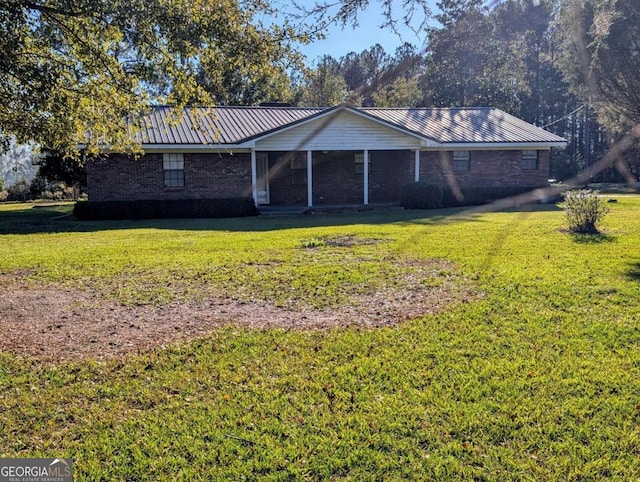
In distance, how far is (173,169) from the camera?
63.1 feet

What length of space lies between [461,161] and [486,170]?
3.78ft

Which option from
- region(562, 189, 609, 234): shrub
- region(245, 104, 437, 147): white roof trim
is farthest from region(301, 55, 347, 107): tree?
region(562, 189, 609, 234): shrub

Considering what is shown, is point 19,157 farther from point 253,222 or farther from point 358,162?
point 358,162

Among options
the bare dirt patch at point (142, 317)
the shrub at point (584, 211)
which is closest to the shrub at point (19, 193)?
the bare dirt patch at point (142, 317)

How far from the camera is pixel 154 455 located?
2936mm

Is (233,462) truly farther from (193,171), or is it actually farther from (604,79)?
(604,79)

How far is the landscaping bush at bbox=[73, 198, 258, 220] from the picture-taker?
58.8 ft

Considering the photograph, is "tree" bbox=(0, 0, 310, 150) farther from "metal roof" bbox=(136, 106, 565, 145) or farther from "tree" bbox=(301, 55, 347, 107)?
"tree" bbox=(301, 55, 347, 107)

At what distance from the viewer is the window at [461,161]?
22.4m

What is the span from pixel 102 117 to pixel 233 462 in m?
5.61

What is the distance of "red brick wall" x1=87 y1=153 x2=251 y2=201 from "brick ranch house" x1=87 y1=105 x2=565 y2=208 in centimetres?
4

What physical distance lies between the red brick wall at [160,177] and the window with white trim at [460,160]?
8.91 metres

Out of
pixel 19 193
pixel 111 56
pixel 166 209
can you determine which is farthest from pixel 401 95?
pixel 111 56

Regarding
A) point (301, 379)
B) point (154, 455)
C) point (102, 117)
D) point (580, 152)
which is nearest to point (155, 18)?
point (102, 117)
